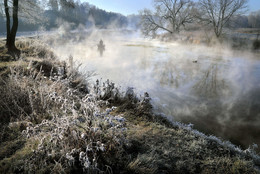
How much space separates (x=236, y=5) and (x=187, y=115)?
25.3 metres

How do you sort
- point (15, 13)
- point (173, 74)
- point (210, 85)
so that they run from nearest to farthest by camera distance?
point (210, 85)
point (173, 74)
point (15, 13)

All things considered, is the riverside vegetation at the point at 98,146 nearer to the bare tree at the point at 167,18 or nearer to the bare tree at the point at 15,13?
the bare tree at the point at 15,13

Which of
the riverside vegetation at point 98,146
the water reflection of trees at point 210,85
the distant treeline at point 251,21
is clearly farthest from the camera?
the distant treeline at point 251,21

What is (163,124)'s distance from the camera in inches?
176

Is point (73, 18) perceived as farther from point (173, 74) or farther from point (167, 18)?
point (173, 74)

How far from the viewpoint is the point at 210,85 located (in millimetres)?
7855

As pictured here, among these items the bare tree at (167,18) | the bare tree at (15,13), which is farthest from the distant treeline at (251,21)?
the bare tree at (15,13)

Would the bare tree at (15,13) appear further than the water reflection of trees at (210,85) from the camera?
Yes

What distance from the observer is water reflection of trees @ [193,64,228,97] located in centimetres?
694

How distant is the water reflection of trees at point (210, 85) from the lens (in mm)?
6941

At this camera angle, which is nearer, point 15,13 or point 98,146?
point 98,146

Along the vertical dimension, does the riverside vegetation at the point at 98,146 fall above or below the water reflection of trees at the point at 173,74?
below

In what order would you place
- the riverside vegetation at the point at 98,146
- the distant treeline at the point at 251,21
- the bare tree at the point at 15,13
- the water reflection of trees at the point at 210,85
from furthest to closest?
the distant treeline at the point at 251,21, the bare tree at the point at 15,13, the water reflection of trees at the point at 210,85, the riverside vegetation at the point at 98,146

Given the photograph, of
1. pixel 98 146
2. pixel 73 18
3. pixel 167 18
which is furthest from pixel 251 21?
pixel 73 18
